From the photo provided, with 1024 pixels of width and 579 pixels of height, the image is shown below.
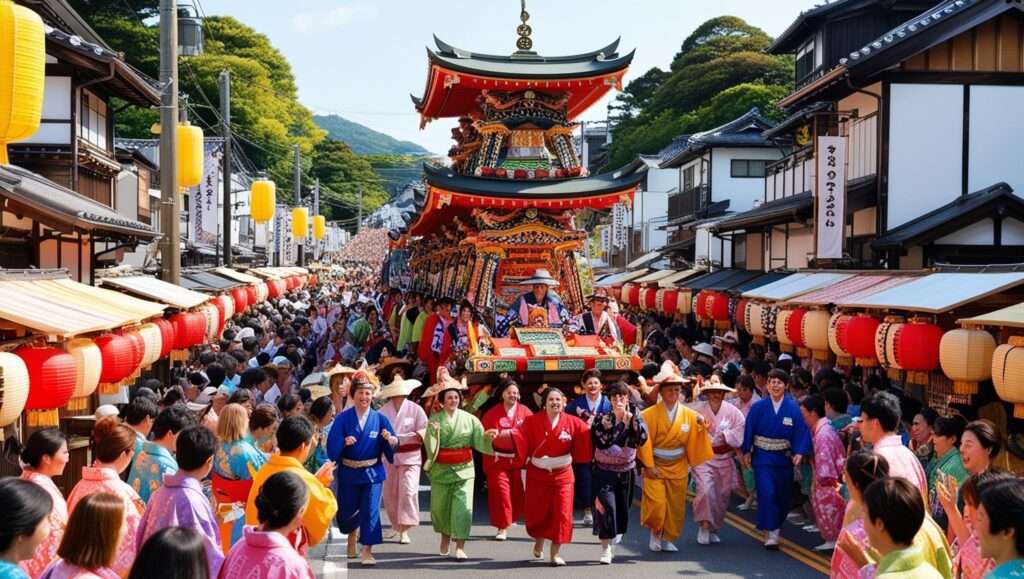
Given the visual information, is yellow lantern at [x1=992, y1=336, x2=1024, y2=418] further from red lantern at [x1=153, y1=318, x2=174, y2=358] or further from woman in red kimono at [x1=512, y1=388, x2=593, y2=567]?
red lantern at [x1=153, y1=318, x2=174, y2=358]

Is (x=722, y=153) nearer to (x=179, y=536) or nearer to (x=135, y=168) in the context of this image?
(x=135, y=168)

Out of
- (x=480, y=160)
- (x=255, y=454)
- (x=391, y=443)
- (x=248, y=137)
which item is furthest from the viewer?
(x=248, y=137)

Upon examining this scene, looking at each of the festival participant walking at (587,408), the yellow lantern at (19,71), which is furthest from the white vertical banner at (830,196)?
the yellow lantern at (19,71)

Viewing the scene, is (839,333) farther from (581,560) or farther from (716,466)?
(581,560)

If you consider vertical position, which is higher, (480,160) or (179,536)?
(480,160)

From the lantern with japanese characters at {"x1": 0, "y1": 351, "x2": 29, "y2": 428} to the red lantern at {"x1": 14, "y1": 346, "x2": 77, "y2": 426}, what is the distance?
2.37 feet

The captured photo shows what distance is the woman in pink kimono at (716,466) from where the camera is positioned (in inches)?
461

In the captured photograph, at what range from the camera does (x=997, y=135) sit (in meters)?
20.3

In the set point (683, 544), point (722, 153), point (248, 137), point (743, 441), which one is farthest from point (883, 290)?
point (248, 137)

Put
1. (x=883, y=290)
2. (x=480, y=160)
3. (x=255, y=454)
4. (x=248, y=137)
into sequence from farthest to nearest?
(x=248, y=137)
(x=480, y=160)
(x=883, y=290)
(x=255, y=454)

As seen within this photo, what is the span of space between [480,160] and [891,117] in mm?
7726

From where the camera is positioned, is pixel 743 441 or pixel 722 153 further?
pixel 722 153

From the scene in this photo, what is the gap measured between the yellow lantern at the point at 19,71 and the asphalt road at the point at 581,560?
4.95m

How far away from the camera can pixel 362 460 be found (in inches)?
418
